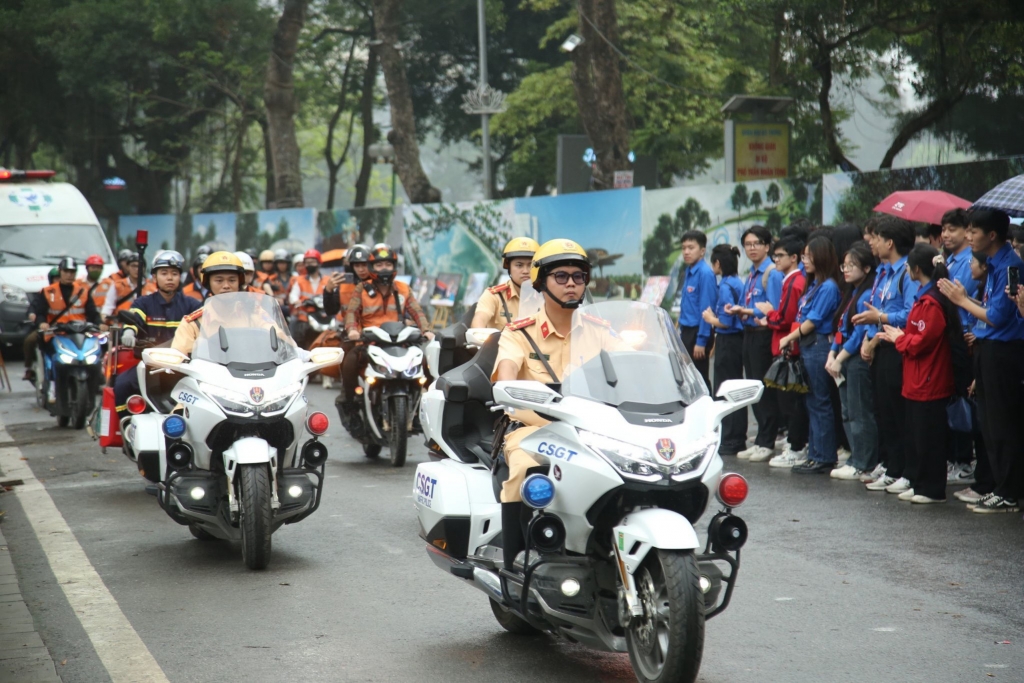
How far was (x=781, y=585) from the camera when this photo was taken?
673 cm

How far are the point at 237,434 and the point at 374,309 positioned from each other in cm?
473

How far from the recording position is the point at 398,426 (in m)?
11.0

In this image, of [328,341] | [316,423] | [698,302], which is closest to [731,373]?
[698,302]

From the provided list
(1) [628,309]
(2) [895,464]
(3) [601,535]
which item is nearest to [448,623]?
(3) [601,535]

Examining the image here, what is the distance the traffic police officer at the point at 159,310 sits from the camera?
32.1 ft

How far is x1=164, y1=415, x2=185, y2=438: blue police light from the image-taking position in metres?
7.18

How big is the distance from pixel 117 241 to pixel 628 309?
38.1 m

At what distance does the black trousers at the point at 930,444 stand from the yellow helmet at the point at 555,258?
168 inches

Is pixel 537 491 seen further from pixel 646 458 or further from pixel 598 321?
pixel 598 321

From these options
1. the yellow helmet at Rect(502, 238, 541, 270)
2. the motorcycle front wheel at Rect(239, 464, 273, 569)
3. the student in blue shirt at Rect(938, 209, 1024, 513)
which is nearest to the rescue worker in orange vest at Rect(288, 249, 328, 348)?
the yellow helmet at Rect(502, 238, 541, 270)

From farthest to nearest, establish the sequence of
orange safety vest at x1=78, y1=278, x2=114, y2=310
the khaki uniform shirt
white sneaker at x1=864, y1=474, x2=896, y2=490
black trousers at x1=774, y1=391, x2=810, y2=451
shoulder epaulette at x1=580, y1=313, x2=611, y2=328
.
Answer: orange safety vest at x1=78, y1=278, x2=114, y2=310, black trousers at x1=774, y1=391, x2=810, y2=451, white sneaker at x1=864, y1=474, x2=896, y2=490, the khaki uniform shirt, shoulder epaulette at x1=580, y1=313, x2=611, y2=328

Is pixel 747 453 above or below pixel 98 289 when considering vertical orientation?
below

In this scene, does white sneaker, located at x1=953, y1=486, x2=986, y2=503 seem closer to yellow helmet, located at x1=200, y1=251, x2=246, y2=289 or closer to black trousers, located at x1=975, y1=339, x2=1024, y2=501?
black trousers, located at x1=975, y1=339, x2=1024, y2=501

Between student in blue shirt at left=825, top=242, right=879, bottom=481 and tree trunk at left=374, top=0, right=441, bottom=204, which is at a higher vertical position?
tree trunk at left=374, top=0, right=441, bottom=204
